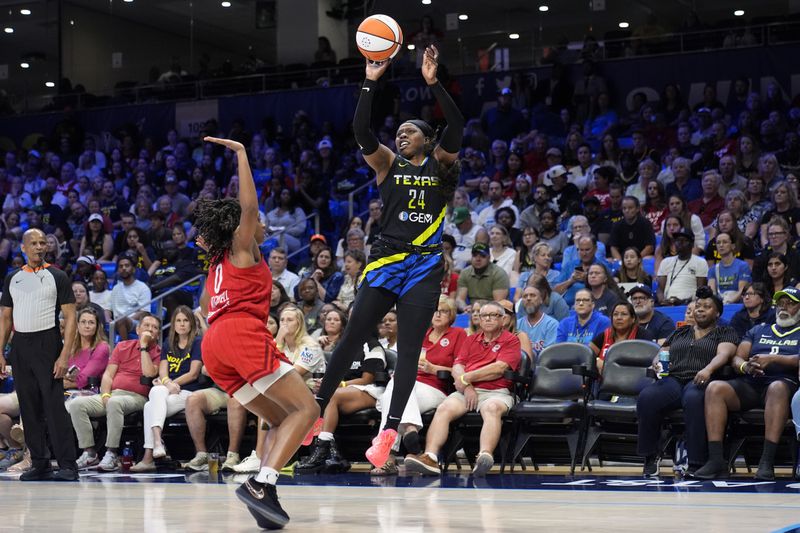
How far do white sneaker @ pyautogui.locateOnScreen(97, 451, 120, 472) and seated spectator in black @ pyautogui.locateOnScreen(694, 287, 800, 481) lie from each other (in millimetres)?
5037

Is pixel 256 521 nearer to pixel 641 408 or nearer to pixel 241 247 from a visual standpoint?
pixel 241 247

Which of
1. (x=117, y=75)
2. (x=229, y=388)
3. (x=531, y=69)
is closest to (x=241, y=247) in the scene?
(x=229, y=388)

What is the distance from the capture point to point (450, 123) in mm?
5523

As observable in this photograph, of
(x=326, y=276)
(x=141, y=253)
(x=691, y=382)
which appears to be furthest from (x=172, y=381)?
(x=141, y=253)

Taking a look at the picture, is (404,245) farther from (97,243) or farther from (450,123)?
(97,243)

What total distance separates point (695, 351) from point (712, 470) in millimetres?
998

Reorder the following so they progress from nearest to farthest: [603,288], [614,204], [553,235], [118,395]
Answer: [118,395], [603,288], [553,235], [614,204]

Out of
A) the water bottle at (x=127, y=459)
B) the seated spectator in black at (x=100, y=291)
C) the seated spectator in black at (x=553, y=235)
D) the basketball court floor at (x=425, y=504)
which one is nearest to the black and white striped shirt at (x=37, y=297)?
the basketball court floor at (x=425, y=504)

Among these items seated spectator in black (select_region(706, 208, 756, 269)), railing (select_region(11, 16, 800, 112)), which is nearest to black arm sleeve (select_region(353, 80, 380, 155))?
seated spectator in black (select_region(706, 208, 756, 269))

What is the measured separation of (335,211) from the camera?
15.1 metres

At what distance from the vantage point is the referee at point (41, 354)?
8094 mm

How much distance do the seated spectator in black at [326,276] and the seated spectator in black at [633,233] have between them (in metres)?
2.98

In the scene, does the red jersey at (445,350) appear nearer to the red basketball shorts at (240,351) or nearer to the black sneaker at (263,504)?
the red basketball shorts at (240,351)

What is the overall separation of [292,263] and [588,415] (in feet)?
22.2
